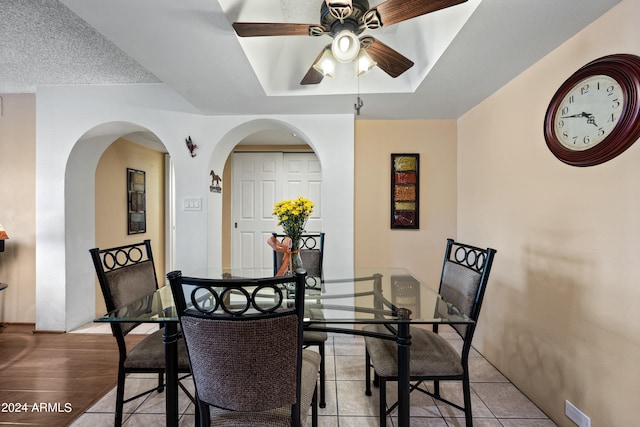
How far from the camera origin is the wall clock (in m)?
1.22

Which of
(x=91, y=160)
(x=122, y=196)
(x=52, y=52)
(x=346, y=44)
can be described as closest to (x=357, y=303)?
(x=346, y=44)

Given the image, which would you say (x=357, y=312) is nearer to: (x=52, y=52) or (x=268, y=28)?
(x=268, y=28)

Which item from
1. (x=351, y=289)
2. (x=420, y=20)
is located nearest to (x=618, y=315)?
(x=351, y=289)

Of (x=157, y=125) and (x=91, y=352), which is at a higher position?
(x=157, y=125)

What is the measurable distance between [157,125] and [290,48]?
5.03 ft

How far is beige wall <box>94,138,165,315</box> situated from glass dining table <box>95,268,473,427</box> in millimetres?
2151

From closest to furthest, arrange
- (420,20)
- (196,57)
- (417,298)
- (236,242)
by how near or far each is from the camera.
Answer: (417,298), (196,57), (420,20), (236,242)

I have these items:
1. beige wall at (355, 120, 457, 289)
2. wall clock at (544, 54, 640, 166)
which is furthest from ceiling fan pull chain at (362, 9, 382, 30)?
beige wall at (355, 120, 457, 289)

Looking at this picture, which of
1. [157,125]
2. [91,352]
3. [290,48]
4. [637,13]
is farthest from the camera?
[157,125]

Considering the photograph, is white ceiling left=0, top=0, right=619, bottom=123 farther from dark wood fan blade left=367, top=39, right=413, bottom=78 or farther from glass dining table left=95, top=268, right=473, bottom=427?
glass dining table left=95, top=268, right=473, bottom=427

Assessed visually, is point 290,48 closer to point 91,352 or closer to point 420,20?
point 420,20

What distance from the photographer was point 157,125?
107 inches

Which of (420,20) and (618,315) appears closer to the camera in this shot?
(618,315)

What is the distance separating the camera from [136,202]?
12.4ft
